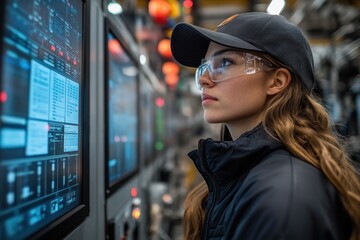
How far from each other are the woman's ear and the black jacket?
0.16 m

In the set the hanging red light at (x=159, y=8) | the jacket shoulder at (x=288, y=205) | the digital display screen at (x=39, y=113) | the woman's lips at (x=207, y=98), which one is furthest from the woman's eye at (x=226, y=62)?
the hanging red light at (x=159, y=8)

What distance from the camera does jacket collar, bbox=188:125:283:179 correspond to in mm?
929

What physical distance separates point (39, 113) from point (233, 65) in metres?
0.70

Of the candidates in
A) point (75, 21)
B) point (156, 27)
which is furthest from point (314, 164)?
point (156, 27)

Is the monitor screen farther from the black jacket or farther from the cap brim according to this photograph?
the black jacket

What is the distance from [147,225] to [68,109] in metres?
2.25

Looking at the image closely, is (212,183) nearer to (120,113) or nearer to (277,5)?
(120,113)

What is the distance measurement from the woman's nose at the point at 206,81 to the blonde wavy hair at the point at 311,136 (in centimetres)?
23

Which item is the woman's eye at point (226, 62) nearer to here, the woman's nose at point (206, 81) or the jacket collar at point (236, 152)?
the woman's nose at point (206, 81)

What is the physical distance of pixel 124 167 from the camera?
202 centimetres

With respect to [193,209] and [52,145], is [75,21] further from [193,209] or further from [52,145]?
[193,209]

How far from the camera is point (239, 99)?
1.07m

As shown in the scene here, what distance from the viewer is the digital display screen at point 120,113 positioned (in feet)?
5.41

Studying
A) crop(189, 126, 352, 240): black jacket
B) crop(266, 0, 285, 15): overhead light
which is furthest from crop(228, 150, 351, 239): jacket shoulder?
crop(266, 0, 285, 15): overhead light
